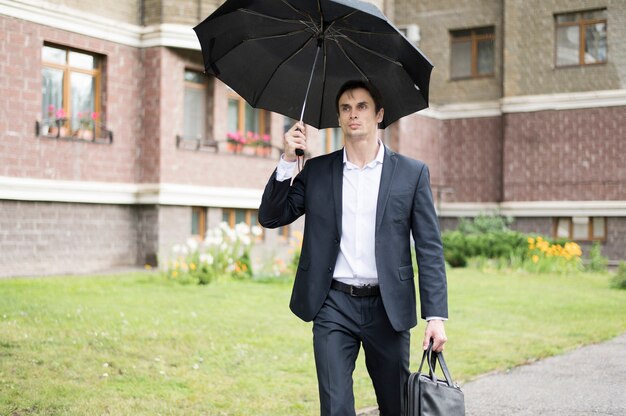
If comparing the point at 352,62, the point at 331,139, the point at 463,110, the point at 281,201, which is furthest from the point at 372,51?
the point at 463,110

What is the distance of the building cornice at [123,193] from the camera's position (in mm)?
17297

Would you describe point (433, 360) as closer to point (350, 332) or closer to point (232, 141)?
point (350, 332)

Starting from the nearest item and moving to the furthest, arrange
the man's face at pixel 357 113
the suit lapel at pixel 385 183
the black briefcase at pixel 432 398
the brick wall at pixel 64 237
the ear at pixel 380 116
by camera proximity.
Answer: the black briefcase at pixel 432 398 → the suit lapel at pixel 385 183 → the man's face at pixel 357 113 → the ear at pixel 380 116 → the brick wall at pixel 64 237

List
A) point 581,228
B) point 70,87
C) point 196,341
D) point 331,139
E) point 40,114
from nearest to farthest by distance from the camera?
1. point 196,341
2. point 40,114
3. point 70,87
4. point 331,139
5. point 581,228

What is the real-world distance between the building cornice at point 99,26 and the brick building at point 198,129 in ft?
0.12

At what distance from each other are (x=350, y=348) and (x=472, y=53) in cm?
2725

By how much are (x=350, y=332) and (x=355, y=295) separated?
0.60ft

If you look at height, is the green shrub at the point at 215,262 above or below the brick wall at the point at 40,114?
below

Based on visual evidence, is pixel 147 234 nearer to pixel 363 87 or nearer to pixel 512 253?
pixel 512 253

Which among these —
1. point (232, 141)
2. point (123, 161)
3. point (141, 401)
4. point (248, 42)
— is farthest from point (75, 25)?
point (248, 42)

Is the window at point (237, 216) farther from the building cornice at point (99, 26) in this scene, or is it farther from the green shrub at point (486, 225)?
the green shrub at point (486, 225)

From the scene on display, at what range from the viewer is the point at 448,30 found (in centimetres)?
3091

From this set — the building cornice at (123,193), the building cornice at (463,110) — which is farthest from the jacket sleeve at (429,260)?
the building cornice at (463,110)

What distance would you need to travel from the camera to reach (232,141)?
21.2m
